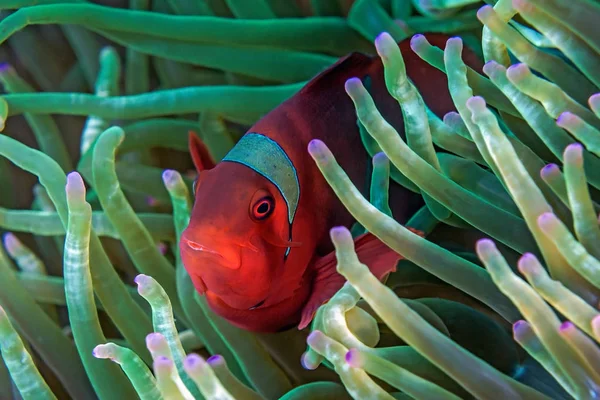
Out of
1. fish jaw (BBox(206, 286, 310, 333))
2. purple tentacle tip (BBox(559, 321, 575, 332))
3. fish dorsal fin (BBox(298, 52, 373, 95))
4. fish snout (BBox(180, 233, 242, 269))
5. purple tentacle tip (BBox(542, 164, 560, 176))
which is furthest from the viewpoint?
fish dorsal fin (BBox(298, 52, 373, 95))

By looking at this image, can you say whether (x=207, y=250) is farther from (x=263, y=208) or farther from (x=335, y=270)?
(x=335, y=270)

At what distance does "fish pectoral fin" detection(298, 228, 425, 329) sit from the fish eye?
12 cm

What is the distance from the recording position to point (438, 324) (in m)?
0.79

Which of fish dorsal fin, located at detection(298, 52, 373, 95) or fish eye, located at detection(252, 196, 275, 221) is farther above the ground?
fish dorsal fin, located at detection(298, 52, 373, 95)

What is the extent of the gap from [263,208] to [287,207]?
61 mm

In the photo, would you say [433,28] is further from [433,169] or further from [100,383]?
[100,383]

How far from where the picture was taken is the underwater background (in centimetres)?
61

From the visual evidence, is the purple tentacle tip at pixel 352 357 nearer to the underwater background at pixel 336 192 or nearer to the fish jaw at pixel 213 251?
the underwater background at pixel 336 192

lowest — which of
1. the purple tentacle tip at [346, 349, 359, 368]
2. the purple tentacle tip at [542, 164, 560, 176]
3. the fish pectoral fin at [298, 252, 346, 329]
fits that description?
the fish pectoral fin at [298, 252, 346, 329]

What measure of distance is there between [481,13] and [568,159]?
247 mm

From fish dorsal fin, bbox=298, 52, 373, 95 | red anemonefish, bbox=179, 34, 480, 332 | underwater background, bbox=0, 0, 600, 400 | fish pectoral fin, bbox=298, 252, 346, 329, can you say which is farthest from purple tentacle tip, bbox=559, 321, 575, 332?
fish dorsal fin, bbox=298, 52, 373, 95

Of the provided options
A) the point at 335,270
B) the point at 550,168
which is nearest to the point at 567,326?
the point at 550,168

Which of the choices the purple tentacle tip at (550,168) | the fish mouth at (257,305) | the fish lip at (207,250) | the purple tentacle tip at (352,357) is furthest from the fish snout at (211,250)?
the purple tentacle tip at (550,168)

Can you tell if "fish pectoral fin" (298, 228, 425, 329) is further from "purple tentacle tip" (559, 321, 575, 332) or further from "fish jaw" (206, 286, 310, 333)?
"purple tentacle tip" (559, 321, 575, 332)
